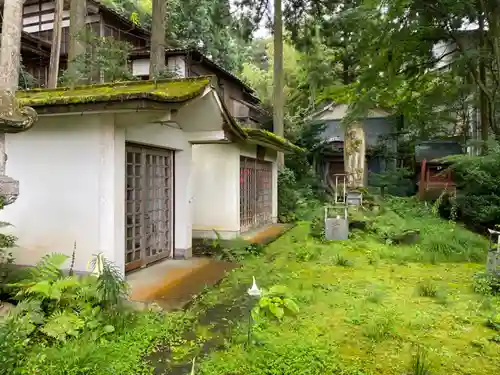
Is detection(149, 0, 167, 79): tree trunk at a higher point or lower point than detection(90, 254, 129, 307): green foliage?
higher

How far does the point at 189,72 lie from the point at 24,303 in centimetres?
1347

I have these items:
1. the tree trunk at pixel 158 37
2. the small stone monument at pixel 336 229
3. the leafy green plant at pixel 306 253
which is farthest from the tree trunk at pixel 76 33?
the small stone monument at pixel 336 229

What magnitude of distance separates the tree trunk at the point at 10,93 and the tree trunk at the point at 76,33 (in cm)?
679

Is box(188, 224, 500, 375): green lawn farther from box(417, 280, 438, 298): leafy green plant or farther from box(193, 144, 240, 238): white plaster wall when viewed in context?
box(193, 144, 240, 238): white plaster wall

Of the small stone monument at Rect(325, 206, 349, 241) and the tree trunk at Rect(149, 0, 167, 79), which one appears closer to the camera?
the small stone monument at Rect(325, 206, 349, 241)

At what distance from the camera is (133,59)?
632 inches

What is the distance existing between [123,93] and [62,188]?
5.40 ft

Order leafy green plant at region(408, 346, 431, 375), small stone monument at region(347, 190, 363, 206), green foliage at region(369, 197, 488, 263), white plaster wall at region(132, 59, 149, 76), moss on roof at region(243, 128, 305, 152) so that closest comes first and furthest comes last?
leafy green plant at region(408, 346, 431, 375)
green foliage at region(369, 197, 488, 263)
moss on roof at region(243, 128, 305, 152)
small stone monument at region(347, 190, 363, 206)
white plaster wall at region(132, 59, 149, 76)

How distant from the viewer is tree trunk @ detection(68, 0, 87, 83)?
10668 millimetres

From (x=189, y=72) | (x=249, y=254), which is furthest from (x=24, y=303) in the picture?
(x=189, y=72)

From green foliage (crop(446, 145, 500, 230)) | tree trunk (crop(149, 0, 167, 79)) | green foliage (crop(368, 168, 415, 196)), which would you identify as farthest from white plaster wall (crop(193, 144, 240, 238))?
green foliage (crop(368, 168, 415, 196))

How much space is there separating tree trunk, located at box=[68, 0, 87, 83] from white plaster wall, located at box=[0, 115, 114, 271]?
576 cm

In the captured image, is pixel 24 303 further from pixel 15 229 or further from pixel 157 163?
pixel 157 163

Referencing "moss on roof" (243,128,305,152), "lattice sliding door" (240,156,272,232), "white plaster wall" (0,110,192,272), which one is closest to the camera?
"white plaster wall" (0,110,192,272)
